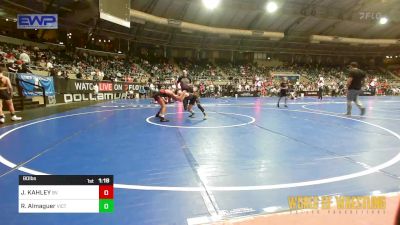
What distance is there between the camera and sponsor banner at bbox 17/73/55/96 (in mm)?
15728

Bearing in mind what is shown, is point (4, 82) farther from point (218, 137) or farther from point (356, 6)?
point (356, 6)

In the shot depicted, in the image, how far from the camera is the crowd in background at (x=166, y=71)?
2309cm

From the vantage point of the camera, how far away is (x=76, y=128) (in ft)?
28.3

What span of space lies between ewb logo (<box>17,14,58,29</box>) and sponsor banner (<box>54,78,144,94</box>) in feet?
11.2

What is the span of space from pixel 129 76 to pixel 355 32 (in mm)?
36503

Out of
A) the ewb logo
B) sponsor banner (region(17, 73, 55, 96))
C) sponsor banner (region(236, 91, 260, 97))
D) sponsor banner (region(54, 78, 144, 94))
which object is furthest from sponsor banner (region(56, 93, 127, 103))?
sponsor banner (region(236, 91, 260, 97))

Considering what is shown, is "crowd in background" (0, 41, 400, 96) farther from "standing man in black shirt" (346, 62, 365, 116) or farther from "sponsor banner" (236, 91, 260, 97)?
"standing man in black shirt" (346, 62, 365, 116)

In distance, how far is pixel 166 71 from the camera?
36969mm

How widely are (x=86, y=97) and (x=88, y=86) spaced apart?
3.08ft

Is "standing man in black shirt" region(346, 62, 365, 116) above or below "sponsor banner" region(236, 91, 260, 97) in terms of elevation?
above

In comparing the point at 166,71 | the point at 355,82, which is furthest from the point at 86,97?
the point at 355,82

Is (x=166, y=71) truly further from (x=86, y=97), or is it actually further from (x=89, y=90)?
(x=86, y=97)
